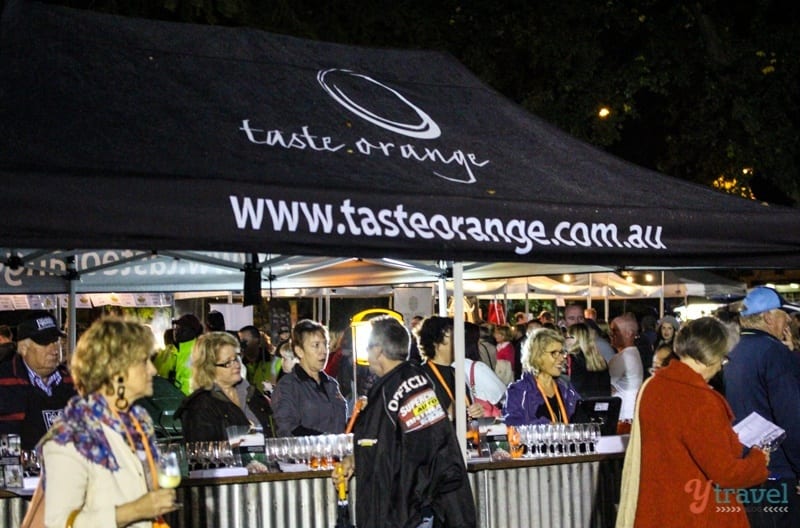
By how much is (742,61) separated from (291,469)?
533 inches

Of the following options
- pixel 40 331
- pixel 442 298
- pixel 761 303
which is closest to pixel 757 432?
pixel 761 303

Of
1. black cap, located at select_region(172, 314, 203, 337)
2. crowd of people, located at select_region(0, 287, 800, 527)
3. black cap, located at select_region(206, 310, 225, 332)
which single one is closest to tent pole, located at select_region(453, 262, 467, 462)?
crowd of people, located at select_region(0, 287, 800, 527)

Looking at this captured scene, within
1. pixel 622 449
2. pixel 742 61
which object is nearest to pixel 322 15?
pixel 742 61

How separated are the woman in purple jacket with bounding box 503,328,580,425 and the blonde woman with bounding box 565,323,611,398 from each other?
11.9 ft

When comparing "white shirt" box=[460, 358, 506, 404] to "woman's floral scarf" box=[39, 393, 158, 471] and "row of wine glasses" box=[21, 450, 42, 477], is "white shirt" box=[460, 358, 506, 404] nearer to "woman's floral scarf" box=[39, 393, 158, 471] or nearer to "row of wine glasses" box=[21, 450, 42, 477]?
"row of wine glasses" box=[21, 450, 42, 477]

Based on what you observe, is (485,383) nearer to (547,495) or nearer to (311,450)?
(547,495)

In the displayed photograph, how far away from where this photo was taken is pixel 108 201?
4594 mm

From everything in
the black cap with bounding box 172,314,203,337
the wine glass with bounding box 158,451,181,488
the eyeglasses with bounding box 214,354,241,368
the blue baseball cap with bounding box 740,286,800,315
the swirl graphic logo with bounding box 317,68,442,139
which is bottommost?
the wine glass with bounding box 158,451,181,488

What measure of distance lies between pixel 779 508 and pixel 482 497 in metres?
1.77

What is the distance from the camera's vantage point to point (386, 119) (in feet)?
21.6

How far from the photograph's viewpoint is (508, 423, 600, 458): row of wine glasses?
7025mm

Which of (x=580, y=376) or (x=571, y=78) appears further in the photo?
(x=571, y=78)

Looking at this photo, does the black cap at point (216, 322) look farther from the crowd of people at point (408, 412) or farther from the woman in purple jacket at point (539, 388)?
the woman in purple jacket at point (539, 388)

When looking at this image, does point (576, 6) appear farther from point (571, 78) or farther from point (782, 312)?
point (782, 312)
